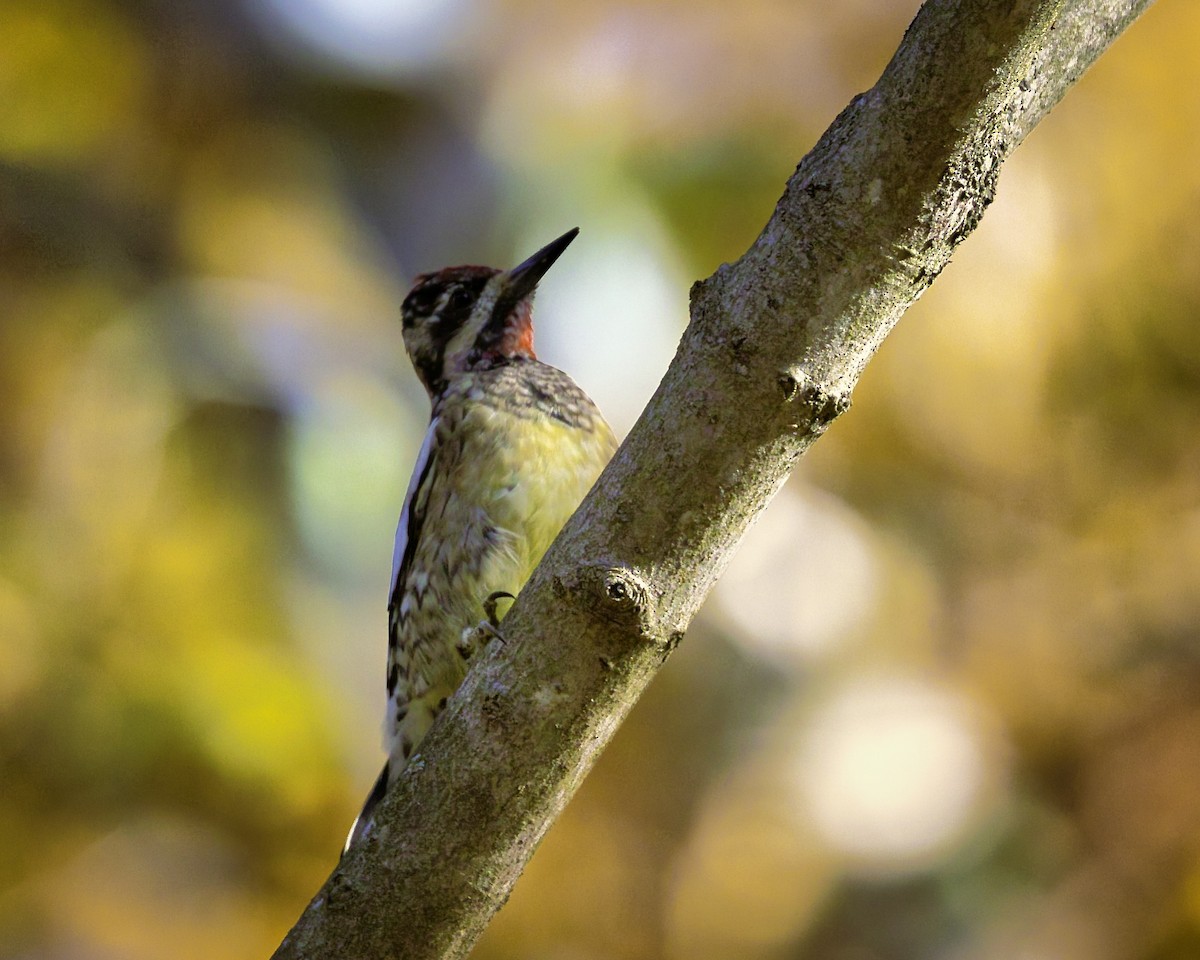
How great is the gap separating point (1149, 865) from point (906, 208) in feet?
7.71

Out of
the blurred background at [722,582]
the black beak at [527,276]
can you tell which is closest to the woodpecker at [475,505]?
the black beak at [527,276]

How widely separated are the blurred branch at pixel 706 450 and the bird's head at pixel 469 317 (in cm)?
111

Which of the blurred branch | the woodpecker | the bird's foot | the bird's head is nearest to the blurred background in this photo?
the bird's head

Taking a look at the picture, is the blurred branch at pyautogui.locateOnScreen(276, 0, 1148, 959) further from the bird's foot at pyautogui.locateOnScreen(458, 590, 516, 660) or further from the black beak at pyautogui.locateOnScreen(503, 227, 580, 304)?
the black beak at pyautogui.locateOnScreen(503, 227, 580, 304)

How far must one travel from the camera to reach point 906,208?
743 millimetres

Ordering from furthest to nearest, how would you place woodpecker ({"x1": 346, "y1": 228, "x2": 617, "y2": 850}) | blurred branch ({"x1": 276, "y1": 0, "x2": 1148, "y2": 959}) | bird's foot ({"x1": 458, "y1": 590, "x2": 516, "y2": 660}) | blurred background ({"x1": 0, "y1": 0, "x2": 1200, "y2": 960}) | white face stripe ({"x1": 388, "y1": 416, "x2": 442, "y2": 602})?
1. blurred background ({"x1": 0, "y1": 0, "x2": 1200, "y2": 960})
2. white face stripe ({"x1": 388, "y1": 416, "x2": 442, "y2": 602})
3. woodpecker ({"x1": 346, "y1": 228, "x2": 617, "y2": 850})
4. bird's foot ({"x1": 458, "y1": 590, "x2": 516, "y2": 660})
5. blurred branch ({"x1": 276, "y1": 0, "x2": 1148, "y2": 959})

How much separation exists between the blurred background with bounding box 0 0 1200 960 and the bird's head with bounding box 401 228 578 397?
17.7 inches

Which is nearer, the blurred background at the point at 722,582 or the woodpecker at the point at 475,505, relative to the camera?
the woodpecker at the point at 475,505

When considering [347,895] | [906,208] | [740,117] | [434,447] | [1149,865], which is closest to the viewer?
[906,208]

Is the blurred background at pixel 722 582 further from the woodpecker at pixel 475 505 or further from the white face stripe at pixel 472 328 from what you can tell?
the woodpecker at pixel 475 505

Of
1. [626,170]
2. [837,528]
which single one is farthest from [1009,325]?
[626,170]

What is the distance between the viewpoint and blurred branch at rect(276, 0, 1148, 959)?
729 mm

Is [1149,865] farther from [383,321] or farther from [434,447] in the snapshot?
[383,321]

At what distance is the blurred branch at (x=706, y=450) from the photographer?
0.73 m
